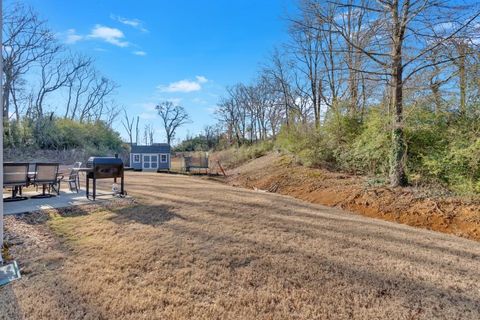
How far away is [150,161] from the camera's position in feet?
77.6

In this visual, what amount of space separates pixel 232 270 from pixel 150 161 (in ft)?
72.8

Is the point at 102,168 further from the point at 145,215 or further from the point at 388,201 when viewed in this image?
the point at 388,201

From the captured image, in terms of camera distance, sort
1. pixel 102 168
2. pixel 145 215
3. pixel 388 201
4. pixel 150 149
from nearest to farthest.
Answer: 1. pixel 145 215
2. pixel 102 168
3. pixel 388 201
4. pixel 150 149

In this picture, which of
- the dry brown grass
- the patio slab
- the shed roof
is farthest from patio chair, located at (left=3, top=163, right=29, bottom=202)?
the shed roof

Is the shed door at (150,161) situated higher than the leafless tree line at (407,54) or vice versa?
the leafless tree line at (407,54)

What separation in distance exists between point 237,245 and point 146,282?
126 centimetres

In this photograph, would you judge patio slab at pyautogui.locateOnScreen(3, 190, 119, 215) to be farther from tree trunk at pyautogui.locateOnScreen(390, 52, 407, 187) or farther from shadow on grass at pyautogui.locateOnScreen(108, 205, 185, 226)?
tree trunk at pyautogui.locateOnScreen(390, 52, 407, 187)

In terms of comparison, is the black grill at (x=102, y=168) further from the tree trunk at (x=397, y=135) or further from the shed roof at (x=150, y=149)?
the shed roof at (x=150, y=149)

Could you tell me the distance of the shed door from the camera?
77.3 ft

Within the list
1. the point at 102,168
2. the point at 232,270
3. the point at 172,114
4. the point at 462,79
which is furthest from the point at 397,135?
the point at 172,114

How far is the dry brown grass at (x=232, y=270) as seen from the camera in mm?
2281

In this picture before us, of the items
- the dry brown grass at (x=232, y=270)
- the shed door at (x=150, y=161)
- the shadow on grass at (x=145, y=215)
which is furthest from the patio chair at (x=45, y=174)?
the shed door at (x=150, y=161)

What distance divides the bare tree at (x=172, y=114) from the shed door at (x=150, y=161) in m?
20.5

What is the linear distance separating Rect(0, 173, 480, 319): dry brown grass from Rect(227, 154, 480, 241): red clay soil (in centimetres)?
94
